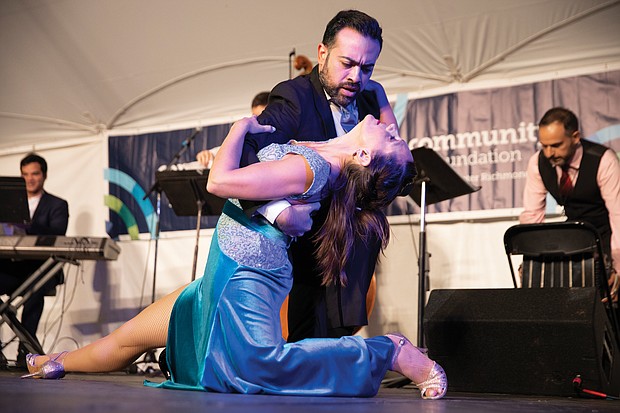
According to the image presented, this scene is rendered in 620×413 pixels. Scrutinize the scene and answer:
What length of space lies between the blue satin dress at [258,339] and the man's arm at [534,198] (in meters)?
2.77

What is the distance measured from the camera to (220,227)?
2.35m

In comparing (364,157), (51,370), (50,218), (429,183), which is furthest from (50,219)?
(364,157)

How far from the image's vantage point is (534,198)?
15.8 ft

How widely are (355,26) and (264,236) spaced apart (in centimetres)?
89

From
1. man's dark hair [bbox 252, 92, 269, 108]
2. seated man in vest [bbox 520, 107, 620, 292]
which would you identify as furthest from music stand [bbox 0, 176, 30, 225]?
seated man in vest [bbox 520, 107, 620, 292]

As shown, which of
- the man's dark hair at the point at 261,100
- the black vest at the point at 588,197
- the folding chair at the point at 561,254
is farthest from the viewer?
the man's dark hair at the point at 261,100

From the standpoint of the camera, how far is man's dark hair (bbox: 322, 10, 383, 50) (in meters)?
2.72

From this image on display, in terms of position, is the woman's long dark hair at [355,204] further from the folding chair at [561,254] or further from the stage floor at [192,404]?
the folding chair at [561,254]

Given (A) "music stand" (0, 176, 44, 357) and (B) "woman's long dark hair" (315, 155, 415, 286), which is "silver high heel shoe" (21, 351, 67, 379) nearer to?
(B) "woman's long dark hair" (315, 155, 415, 286)

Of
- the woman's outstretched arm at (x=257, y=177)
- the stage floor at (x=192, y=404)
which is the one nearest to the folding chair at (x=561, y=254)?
the stage floor at (x=192, y=404)

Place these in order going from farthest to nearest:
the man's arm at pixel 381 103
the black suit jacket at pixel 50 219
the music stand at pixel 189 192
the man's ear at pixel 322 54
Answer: the black suit jacket at pixel 50 219, the music stand at pixel 189 192, the man's arm at pixel 381 103, the man's ear at pixel 322 54

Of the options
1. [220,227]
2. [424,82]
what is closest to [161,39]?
[424,82]

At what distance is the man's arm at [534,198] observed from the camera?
189 inches

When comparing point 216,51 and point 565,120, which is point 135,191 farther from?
point 565,120
